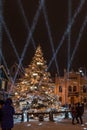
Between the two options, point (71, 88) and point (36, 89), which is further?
point (71, 88)

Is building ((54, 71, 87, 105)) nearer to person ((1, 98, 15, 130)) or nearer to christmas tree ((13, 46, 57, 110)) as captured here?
christmas tree ((13, 46, 57, 110))

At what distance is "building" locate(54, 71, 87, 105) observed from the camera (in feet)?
265

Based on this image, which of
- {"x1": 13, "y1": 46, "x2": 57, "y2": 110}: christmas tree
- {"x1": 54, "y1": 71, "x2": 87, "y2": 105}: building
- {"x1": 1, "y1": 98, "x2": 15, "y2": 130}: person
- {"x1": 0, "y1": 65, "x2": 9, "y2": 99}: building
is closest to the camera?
{"x1": 1, "y1": 98, "x2": 15, "y2": 130}: person

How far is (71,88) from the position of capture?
269ft

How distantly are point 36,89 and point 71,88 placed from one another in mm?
44980

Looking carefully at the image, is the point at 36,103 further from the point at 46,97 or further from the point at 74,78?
the point at 74,78

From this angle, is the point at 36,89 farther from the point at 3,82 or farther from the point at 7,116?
the point at 7,116

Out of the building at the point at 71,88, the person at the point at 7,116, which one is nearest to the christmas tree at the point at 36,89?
the person at the point at 7,116

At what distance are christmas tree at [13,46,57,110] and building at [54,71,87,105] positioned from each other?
4219cm

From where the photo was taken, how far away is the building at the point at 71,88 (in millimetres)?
80812

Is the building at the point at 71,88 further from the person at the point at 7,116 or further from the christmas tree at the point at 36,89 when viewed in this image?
the person at the point at 7,116

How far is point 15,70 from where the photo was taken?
71688 mm

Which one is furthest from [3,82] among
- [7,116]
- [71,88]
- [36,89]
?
[7,116]

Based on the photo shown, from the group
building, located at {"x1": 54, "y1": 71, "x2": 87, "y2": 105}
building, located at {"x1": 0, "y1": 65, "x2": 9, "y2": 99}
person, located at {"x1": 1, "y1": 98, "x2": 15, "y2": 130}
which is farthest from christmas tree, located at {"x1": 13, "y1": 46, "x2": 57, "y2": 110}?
building, located at {"x1": 54, "y1": 71, "x2": 87, "y2": 105}
